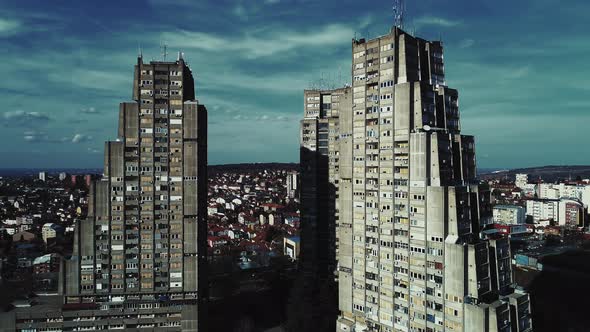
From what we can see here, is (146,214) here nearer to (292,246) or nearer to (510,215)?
(292,246)

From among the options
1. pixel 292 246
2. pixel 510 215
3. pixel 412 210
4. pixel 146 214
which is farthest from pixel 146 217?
pixel 510 215

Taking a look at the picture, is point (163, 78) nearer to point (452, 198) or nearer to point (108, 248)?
point (108, 248)

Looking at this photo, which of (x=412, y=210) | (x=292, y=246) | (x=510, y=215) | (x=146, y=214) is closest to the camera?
(x=412, y=210)

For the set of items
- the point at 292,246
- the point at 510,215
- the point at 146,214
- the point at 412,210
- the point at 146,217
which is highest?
the point at 412,210

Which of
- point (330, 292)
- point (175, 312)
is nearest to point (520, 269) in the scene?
→ point (330, 292)

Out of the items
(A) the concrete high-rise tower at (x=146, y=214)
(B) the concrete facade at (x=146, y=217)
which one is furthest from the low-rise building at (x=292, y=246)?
(A) the concrete high-rise tower at (x=146, y=214)

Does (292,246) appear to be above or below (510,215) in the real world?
below
